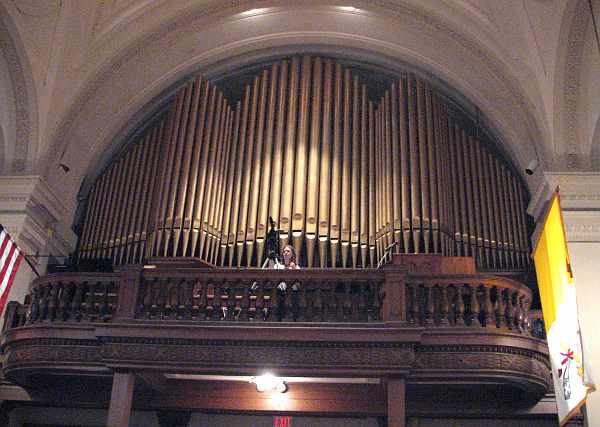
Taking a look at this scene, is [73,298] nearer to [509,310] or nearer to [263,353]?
[263,353]

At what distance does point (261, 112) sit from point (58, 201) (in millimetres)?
3329

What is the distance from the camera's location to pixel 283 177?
39.1 ft

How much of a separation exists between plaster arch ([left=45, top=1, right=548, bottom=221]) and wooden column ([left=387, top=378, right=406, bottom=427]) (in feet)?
15.6

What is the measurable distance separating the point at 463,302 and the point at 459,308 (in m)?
0.13

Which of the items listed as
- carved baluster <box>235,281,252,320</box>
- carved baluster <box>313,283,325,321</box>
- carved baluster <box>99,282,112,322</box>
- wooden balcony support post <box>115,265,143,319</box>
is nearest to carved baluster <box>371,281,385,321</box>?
carved baluster <box>313,283,325,321</box>

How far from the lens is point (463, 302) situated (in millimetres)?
8688

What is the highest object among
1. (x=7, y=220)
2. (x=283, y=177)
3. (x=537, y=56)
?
(x=537, y=56)

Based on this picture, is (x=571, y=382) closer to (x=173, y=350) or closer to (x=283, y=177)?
(x=173, y=350)

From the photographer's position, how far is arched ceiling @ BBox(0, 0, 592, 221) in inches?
436

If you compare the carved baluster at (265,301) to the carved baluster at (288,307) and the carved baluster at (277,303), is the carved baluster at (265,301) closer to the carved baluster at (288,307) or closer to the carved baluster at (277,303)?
the carved baluster at (277,303)

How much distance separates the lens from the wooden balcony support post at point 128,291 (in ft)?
28.7

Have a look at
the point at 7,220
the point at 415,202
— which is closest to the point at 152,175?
the point at 7,220

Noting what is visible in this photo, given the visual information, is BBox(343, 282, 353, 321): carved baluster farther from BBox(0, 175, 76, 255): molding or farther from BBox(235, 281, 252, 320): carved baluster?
BBox(0, 175, 76, 255): molding

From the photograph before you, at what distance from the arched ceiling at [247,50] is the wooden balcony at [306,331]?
3032 millimetres
